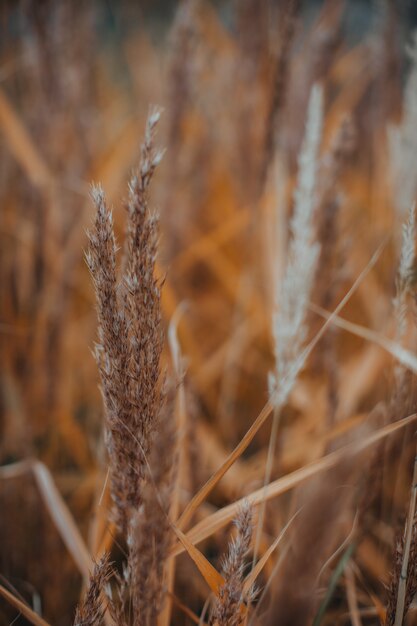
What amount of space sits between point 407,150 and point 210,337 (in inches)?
39.2

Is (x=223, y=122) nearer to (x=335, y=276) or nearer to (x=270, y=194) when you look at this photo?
(x=270, y=194)

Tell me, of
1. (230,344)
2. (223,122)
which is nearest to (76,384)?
(230,344)

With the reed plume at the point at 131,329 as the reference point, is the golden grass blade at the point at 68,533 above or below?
below

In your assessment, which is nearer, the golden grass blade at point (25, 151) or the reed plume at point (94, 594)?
the reed plume at point (94, 594)

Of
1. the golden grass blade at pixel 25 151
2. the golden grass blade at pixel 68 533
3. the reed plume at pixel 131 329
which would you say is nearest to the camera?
the reed plume at pixel 131 329

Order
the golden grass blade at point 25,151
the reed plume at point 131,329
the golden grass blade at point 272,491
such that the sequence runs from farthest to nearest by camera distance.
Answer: the golden grass blade at point 25,151 → the golden grass blade at point 272,491 → the reed plume at point 131,329

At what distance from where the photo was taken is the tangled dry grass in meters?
0.41

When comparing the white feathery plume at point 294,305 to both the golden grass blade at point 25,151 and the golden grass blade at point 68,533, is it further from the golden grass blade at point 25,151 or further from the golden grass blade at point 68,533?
the golden grass blade at point 25,151

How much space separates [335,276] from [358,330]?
15cm

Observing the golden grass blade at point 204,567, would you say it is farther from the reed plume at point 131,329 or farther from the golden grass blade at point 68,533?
the golden grass blade at point 68,533

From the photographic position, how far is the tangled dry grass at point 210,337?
41cm

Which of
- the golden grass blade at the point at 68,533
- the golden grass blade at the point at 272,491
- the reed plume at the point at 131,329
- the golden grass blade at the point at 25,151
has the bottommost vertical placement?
the golden grass blade at the point at 68,533

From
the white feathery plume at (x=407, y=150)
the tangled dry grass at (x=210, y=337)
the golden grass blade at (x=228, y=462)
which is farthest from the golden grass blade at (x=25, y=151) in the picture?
the golden grass blade at (x=228, y=462)

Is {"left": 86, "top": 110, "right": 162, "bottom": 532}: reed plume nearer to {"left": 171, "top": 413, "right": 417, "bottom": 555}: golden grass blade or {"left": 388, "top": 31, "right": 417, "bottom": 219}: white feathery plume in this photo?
{"left": 171, "top": 413, "right": 417, "bottom": 555}: golden grass blade
